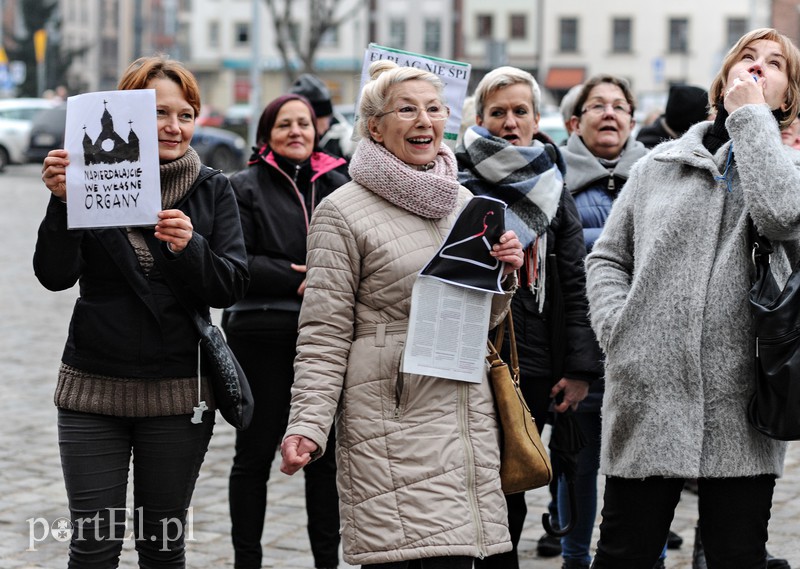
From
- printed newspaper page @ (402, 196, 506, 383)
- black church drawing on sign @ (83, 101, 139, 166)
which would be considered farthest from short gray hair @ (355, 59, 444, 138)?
black church drawing on sign @ (83, 101, 139, 166)

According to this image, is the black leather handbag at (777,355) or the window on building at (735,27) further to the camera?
the window on building at (735,27)

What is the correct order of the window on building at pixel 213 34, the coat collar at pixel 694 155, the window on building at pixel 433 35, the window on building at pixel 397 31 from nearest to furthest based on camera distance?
the coat collar at pixel 694 155, the window on building at pixel 433 35, the window on building at pixel 397 31, the window on building at pixel 213 34

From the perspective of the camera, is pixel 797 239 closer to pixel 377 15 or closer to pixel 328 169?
pixel 328 169

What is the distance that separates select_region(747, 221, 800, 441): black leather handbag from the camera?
3408 mm

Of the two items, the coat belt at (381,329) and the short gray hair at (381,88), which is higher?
the short gray hair at (381,88)

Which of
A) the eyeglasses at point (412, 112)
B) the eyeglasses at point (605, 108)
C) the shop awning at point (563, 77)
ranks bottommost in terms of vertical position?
the eyeglasses at point (412, 112)

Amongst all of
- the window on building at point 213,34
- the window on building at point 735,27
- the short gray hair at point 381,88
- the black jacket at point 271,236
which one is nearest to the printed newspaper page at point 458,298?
the short gray hair at point 381,88

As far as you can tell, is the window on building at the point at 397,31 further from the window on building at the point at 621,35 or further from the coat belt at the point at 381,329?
the coat belt at the point at 381,329

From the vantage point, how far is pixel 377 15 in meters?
71.8

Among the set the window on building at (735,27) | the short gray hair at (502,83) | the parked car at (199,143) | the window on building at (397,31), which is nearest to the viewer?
the short gray hair at (502,83)

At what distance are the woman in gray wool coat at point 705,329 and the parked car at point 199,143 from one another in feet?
83.9

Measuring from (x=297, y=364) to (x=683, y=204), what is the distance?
1172 millimetres

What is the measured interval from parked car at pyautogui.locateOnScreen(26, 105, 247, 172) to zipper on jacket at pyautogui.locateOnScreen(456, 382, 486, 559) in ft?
83.5

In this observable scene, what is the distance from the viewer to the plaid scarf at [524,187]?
4.73 m
